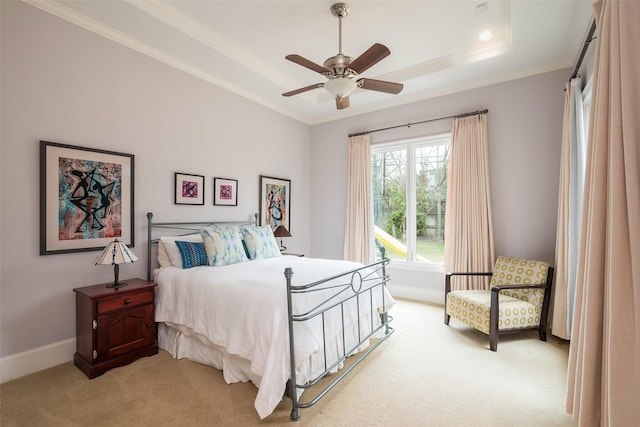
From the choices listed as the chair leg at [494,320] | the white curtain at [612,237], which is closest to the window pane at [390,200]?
the chair leg at [494,320]

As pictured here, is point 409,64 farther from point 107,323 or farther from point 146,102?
point 107,323

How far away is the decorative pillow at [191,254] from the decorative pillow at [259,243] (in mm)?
563

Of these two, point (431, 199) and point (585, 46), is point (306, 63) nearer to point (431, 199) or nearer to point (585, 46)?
point (585, 46)

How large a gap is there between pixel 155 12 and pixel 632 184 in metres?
3.51

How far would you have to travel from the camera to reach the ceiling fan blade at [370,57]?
2.21 meters

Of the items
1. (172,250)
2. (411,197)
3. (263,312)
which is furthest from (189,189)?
(411,197)

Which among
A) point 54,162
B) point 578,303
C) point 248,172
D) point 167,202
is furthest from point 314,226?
point 578,303

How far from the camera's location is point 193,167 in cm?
360

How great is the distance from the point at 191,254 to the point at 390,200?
3136 millimetres

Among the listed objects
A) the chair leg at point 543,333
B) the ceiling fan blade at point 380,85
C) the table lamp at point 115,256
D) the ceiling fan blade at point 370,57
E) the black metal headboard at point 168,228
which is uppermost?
the ceiling fan blade at point 370,57

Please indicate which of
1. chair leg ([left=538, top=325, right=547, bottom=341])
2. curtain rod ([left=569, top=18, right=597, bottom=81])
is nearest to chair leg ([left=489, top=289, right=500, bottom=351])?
chair leg ([left=538, top=325, right=547, bottom=341])

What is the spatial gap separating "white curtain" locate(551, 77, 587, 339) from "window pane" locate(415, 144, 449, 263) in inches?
57.0

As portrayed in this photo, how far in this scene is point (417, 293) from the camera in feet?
14.6

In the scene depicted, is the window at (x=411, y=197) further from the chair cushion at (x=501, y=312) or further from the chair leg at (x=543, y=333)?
the chair leg at (x=543, y=333)
